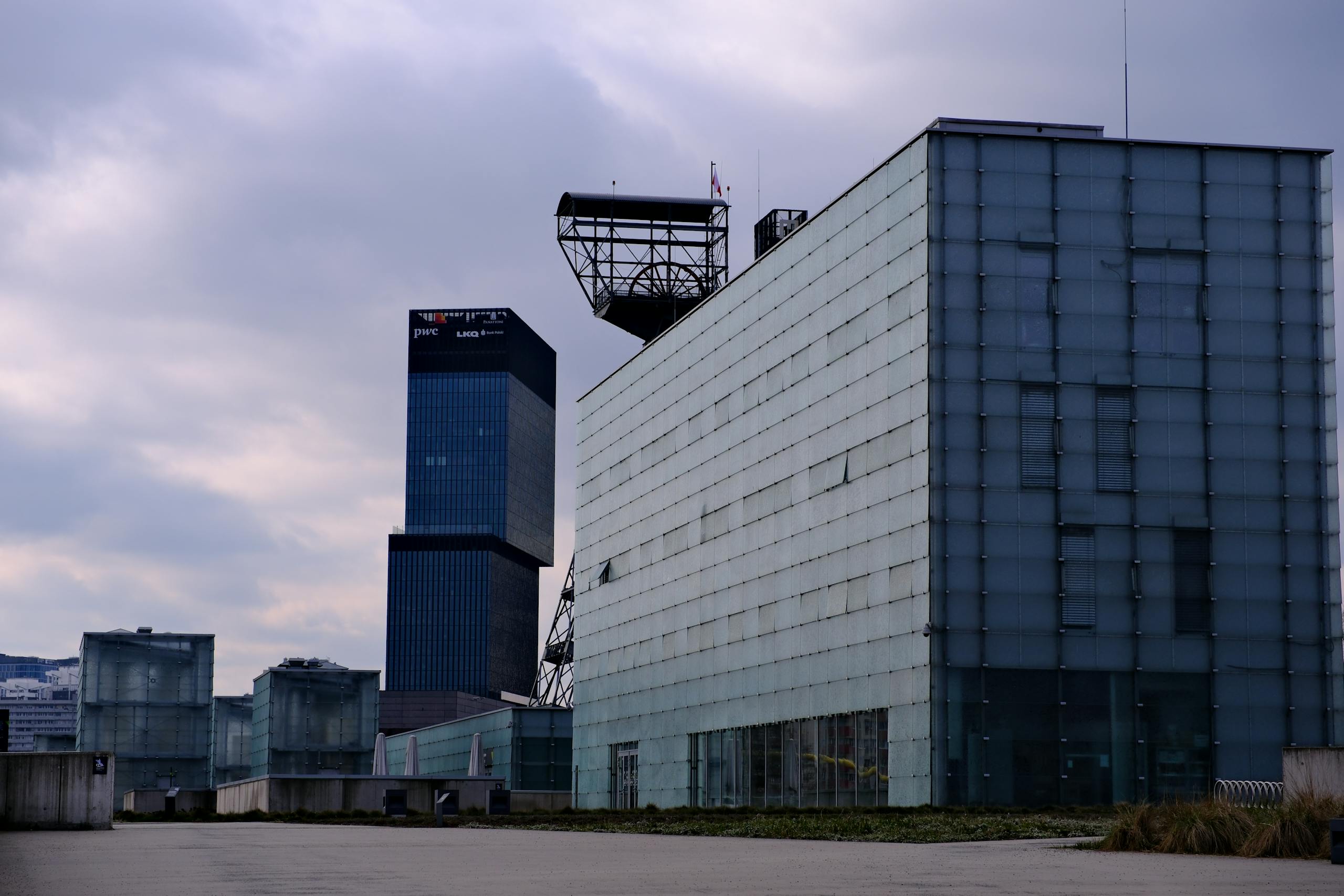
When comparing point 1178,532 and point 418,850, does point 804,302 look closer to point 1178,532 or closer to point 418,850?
point 1178,532

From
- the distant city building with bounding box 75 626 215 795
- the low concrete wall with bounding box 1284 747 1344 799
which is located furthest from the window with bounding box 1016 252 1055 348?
the distant city building with bounding box 75 626 215 795

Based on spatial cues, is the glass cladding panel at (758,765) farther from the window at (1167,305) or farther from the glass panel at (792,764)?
the window at (1167,305)

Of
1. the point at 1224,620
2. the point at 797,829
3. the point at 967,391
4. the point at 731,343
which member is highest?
the point at 731,343

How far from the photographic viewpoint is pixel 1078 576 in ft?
183

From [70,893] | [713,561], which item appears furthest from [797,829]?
[713,561]

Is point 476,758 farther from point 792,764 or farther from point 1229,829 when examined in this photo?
point 1229,829

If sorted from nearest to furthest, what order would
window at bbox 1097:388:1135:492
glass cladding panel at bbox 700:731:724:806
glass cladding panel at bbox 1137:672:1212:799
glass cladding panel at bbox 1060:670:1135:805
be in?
glass cladding panel at bbox 1060:670:1135:805, glass cladding panel at bbox 1137:672:1212:799, window at bbox 1097:388:1135:492, glass cladding panel at bbox 700:731:724:806

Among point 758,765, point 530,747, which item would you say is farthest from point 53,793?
point 530,747

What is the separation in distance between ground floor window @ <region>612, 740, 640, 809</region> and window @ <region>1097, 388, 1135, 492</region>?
32158 mm

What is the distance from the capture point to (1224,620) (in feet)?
185

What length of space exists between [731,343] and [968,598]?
71.2 feet

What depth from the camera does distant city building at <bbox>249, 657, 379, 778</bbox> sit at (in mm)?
104562

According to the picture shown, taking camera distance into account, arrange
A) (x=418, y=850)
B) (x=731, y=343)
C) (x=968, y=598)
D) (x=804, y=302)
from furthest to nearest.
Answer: (x=731, y=343) < (x=804, y=302) < (x=968, y=598) < (x=418, y=850)

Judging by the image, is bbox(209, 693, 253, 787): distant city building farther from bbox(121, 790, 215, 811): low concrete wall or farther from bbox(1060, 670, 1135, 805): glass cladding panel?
bbox(1060, 670, 1135, 805): glass cladding panel
